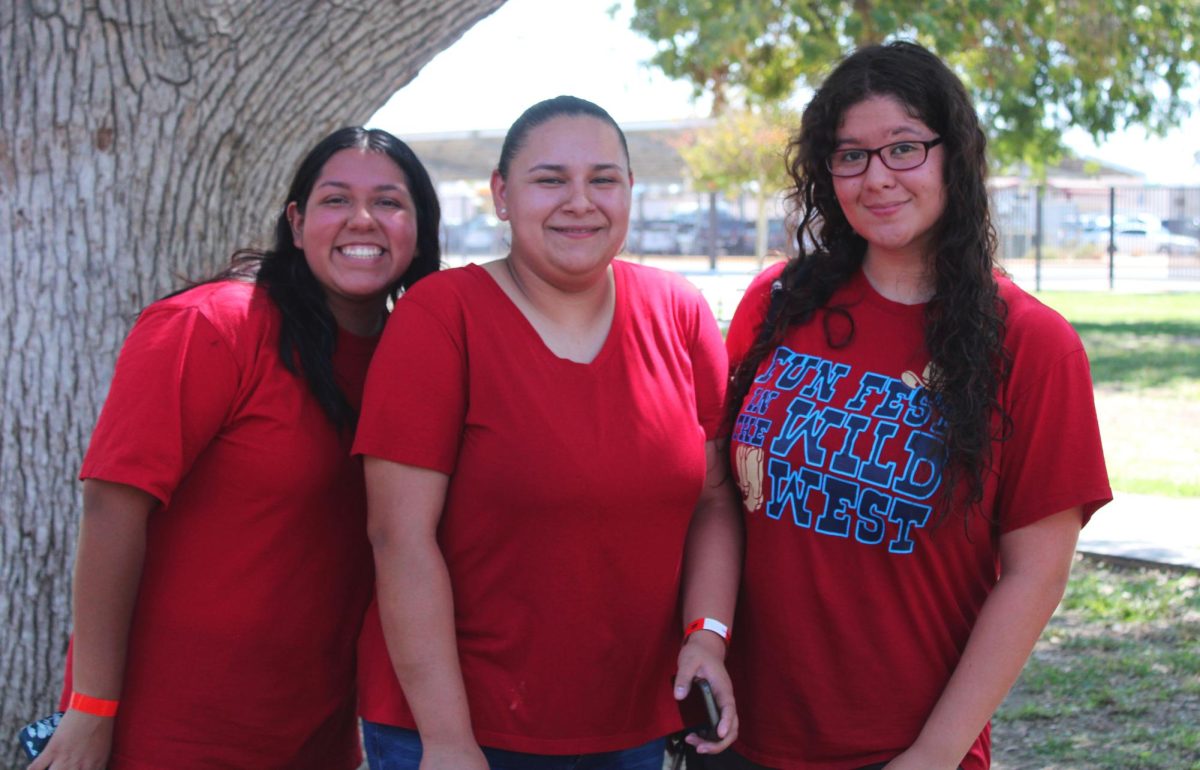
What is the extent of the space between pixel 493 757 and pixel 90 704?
77 centimetres

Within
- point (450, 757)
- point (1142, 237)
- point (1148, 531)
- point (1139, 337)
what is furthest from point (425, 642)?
point (1142, 237)

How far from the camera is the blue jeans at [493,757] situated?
7.75 feet

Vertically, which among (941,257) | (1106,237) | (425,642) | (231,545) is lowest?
(1106,237)

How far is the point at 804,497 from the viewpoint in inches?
94.5

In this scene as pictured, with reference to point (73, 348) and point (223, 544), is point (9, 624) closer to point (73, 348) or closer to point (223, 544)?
point (73, 348)

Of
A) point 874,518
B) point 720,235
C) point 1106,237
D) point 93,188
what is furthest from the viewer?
point 1106,237

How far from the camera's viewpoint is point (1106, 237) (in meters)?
37.5

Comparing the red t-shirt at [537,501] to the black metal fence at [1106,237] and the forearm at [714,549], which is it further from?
the black metal fence at [1106,237]

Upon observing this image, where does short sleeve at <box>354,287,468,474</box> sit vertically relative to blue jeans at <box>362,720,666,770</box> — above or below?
above

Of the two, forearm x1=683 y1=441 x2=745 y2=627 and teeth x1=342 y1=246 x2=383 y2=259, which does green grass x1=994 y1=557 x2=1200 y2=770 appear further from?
teeth x1=342 y1=246 x2=383 y2=259

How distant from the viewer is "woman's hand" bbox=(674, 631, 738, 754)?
2375mm

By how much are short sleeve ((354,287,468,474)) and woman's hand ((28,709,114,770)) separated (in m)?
0.77

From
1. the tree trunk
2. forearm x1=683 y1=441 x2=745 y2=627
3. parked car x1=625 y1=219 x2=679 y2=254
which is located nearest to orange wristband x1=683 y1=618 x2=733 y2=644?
forearm x1=683 y1=441 x2=745 y2=627

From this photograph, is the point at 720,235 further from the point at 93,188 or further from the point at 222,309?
the point at 222,309
